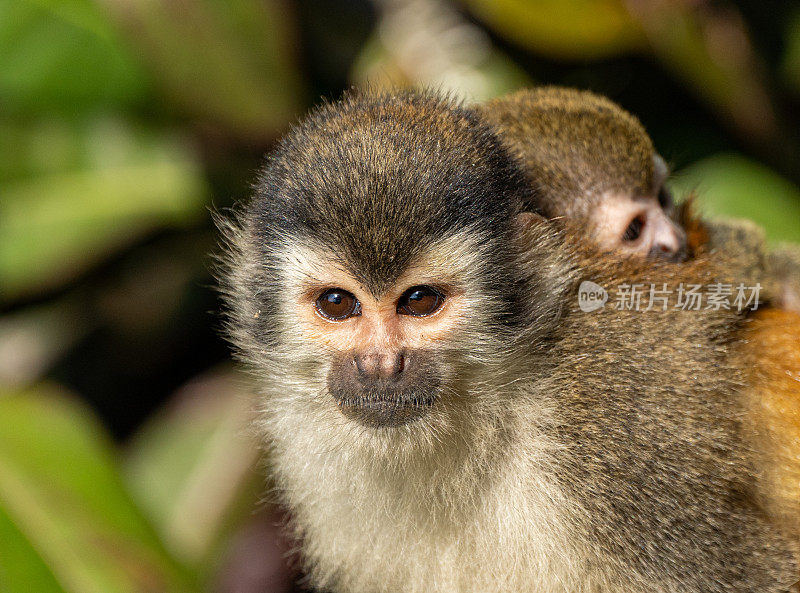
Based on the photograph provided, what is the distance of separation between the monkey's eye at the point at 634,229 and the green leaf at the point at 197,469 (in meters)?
1.44

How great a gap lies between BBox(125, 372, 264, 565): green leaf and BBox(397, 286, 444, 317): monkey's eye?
1337mm

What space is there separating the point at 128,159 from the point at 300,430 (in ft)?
7.34

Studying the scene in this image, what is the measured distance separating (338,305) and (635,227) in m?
0.92

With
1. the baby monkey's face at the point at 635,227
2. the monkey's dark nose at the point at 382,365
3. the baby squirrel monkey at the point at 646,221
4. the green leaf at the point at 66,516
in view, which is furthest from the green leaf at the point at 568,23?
the green leaf at the point at 66,516

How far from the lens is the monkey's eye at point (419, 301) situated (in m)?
1.71

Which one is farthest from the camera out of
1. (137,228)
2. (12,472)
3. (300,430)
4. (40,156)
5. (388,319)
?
(40,156)

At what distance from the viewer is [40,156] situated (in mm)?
3676

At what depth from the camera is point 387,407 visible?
167 cm

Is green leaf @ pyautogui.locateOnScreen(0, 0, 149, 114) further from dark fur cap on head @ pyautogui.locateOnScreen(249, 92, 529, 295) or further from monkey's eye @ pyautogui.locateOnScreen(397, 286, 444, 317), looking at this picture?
monkey's eye @ pyautogui.locateOnScreen(397, 286, 444, 317)

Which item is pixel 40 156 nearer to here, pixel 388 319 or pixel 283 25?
pixel 283 25

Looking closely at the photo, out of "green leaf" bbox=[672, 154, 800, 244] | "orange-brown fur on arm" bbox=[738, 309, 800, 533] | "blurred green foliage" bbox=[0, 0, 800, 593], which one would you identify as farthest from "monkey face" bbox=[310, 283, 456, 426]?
"green leaf" bbox=[672, 154, 800, 244]

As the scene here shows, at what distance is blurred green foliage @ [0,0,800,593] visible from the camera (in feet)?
10.1

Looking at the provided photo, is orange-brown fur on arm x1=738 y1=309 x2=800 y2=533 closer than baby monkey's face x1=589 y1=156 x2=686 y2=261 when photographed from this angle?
Yes

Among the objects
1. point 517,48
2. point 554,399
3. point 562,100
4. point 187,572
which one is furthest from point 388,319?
point 517,48
